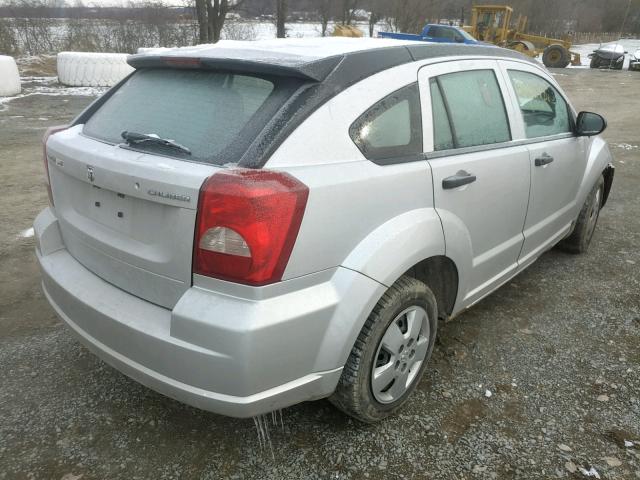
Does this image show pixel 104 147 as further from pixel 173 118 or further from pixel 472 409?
pixel 472 409

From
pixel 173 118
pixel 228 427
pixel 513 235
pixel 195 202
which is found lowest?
pixel 228 427

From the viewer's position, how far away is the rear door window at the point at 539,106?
3.09m

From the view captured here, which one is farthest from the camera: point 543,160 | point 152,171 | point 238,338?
point 543,160

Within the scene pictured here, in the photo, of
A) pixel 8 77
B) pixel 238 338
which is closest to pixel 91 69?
pixel 8 77

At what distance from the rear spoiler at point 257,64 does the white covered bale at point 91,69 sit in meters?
12.8

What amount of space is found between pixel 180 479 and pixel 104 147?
4.65ft

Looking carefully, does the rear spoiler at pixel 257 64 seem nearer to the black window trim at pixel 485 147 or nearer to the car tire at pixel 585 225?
the black window trim at pixel 485 147

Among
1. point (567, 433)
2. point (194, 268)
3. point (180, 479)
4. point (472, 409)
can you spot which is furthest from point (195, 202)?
point (567, 433)

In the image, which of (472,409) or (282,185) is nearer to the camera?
(282,185)

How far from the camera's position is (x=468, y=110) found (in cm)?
261

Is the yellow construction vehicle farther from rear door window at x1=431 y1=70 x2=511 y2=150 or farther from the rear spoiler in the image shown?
the rear spoiler

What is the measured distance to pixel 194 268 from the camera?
176 centimetres

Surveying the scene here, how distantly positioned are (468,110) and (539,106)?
3.42 feet

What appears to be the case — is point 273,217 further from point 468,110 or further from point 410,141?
point 468,110
